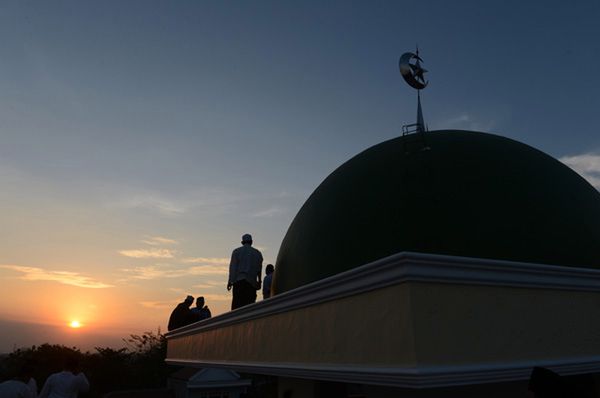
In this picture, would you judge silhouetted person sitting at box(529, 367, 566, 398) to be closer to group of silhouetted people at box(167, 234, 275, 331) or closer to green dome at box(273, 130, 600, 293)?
green dome at box(273, 130, 600, 293)

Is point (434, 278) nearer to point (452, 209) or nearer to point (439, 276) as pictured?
point (439, 276)

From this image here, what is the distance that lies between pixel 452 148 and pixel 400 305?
490cm

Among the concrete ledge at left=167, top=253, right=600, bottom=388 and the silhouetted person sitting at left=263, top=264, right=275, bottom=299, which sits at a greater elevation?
the silhouetted person sitting at left=263, top=264, right=275, bottom=299

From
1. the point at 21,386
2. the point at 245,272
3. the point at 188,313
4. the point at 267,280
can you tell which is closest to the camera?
the point at 21,386

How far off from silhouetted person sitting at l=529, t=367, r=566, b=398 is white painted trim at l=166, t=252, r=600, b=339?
1298 mm

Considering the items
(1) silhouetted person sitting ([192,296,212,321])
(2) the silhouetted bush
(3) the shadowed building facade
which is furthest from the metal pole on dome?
(2) the silhouetted bush

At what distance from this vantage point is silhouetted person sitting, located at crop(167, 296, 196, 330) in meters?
14.7

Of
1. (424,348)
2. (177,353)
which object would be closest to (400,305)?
(424,348)

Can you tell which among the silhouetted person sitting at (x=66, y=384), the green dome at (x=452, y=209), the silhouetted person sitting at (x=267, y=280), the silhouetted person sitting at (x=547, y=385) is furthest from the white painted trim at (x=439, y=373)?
the silhouetted person sitting at (x=267, y=280)

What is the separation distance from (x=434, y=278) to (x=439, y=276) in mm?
67

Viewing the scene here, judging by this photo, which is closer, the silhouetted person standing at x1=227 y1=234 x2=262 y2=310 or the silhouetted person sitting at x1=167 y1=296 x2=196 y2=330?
the silhouetted person standing at x1=227 y1=234 x2=262 y2=310

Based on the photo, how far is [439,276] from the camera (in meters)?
5.35

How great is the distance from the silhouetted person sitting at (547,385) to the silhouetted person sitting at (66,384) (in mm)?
8358

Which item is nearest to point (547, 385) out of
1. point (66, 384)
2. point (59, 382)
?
point (66, 384)
